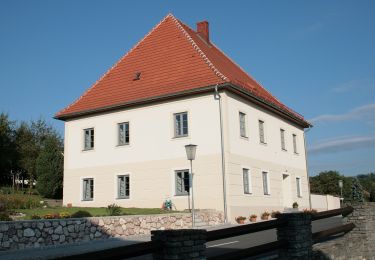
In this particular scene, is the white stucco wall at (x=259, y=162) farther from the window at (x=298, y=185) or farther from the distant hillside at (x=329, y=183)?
the distant hillside at (x=329, y=183)

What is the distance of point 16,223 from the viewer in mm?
13359

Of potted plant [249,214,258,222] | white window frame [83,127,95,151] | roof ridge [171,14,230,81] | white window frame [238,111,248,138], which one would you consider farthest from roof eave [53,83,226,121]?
potted plant [249,214,258,222]

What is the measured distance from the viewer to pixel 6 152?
3925cm

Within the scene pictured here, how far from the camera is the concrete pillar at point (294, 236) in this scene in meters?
7.83

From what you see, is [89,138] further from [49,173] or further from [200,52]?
[200,52]

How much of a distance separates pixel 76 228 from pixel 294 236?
949cm

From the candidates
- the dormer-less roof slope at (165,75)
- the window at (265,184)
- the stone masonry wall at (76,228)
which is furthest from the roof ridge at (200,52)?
the stone masonry wall at (76,228)

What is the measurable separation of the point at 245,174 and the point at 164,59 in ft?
28.7

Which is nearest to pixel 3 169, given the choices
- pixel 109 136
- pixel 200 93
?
pixel 109 136

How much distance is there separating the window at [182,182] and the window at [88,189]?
6.61 m

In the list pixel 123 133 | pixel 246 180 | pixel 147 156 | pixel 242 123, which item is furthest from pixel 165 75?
pixel 246 180

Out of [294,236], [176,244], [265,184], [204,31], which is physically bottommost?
[294,236]

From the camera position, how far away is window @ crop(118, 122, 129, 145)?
27891 millimetres

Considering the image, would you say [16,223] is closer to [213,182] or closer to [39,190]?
[213,182]
